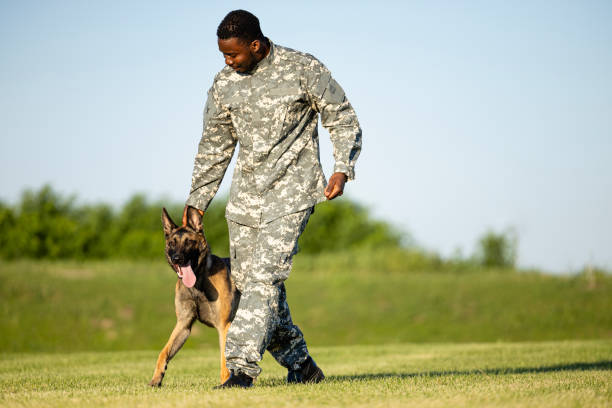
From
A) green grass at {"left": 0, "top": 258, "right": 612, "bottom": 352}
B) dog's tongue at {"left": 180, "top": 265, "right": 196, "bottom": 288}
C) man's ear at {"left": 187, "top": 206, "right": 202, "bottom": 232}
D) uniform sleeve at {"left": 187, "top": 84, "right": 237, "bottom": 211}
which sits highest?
uniform sleeve at {"left": 187, "top": 84, "right": 237, "bottom": 211}

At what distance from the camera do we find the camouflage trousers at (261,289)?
546 centimetres

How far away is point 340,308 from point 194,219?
23.4m

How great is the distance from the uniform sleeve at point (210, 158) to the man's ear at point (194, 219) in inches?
2.9

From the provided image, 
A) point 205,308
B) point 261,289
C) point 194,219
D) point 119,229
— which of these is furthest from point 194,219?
point 119,229

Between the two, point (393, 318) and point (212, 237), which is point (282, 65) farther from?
point (212, 237)

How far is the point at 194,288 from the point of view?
6.43m

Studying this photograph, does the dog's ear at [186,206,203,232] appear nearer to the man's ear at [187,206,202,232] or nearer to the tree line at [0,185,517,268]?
the man's ear at [187,206,202,232]

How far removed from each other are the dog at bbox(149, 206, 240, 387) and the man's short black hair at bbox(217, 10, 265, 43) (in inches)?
64.2

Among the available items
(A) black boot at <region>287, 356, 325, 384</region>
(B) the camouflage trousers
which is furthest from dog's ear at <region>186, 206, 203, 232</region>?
(A) black boot at <region>287, 356, 325, 384</region>

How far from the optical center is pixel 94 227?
57.2 metres

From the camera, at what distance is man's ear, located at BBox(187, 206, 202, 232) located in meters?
6.43

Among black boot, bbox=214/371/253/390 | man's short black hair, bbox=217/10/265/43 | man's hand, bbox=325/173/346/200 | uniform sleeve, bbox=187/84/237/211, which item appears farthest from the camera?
uniform sleeve, bbox=187/84/237/211

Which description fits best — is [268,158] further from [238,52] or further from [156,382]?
[156,382]

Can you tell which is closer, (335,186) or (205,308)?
(335,186)
